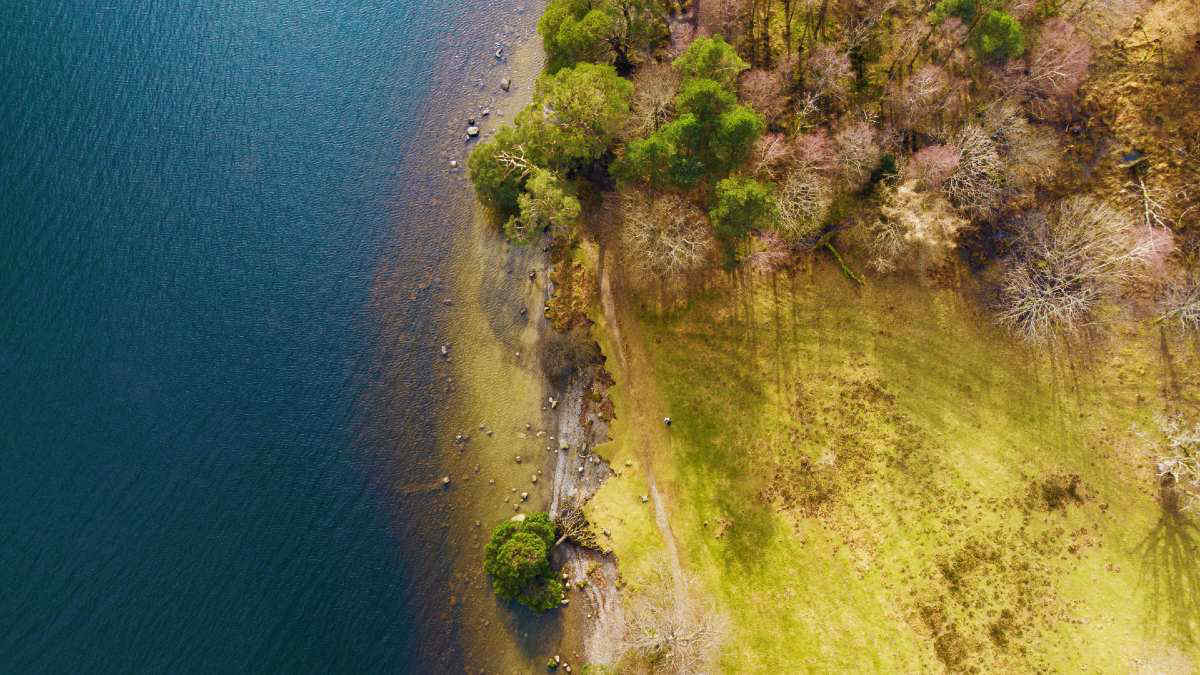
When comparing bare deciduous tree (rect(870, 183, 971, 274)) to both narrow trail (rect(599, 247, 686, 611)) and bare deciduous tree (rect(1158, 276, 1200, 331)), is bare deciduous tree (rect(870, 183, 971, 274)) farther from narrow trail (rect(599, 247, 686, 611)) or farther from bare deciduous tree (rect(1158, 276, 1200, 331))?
narrow trail (rect(599, 247, 686, 611))

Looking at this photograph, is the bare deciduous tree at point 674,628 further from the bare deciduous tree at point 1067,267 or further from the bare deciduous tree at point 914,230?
the bare deciduous tree at point 1067,267

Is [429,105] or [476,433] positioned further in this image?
[429,105]

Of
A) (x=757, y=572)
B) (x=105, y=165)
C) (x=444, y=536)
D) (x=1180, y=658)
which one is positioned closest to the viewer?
(x=1180, y=658)

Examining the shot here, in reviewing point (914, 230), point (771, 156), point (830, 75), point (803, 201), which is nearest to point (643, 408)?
point (803, 201)

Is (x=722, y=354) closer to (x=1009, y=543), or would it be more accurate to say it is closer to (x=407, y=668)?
(x=1009, y=543)

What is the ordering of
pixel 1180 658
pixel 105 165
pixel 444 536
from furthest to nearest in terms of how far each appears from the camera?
pixel 105 165
pixel 444 536
pixel 1180 658

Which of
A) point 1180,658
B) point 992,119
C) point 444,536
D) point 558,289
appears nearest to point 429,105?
point 558,289
